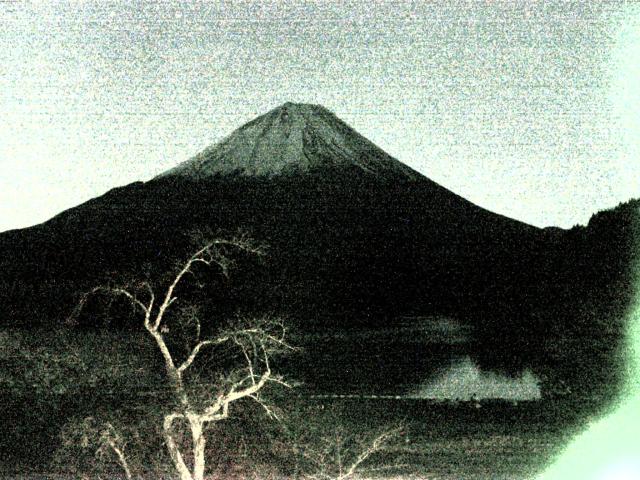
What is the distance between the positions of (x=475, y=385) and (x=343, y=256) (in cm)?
2754

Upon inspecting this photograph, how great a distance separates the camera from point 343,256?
51656 mm

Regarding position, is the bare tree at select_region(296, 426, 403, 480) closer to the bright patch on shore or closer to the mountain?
the bright patch on shore

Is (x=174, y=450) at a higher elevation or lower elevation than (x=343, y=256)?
lower

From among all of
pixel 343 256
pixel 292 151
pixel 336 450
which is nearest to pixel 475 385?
pixel 336 450

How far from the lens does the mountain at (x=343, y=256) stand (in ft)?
87.2

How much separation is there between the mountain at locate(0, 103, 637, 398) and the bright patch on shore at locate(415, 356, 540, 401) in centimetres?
57

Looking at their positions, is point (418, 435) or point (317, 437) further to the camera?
point (418, 435)

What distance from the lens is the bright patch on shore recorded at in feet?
73.8

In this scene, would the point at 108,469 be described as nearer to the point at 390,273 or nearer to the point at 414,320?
the point at 414,320

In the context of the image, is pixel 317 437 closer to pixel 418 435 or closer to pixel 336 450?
pixel 336 450

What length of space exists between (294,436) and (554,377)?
8.70 metres

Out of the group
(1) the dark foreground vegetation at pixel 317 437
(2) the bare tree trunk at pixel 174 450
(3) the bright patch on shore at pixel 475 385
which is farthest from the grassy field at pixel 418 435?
(2) the bare tree trunk at pixel 174 450

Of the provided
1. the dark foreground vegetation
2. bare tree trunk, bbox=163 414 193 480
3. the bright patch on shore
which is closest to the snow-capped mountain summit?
the bright patch on shore

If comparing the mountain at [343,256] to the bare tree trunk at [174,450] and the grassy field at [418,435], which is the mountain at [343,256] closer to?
the grassy field at [418,435]
